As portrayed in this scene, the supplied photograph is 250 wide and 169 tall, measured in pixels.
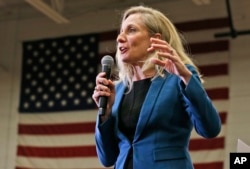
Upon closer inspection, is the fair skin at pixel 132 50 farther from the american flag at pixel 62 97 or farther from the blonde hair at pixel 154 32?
the american flag at pixel 62 97

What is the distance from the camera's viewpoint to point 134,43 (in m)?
1.71

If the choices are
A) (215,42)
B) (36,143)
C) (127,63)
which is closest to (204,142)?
(215,42)

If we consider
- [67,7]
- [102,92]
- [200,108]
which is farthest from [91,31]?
[200,108]

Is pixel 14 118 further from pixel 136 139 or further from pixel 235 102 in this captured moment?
pixel 136 139

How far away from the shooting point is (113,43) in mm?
7688

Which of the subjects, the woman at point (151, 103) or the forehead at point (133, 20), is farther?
the forehead at point (133, 20)

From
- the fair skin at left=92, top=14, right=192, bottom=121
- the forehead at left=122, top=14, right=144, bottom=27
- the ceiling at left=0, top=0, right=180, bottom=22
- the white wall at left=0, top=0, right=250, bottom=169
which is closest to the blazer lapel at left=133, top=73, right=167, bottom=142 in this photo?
the fair skin at left=92, top=14, right=192, bottom=121

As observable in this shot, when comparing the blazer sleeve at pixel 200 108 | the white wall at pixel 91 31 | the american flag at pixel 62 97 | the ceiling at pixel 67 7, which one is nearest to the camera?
the blazer sleeve at pixel 200 108

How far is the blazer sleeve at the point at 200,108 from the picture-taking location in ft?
4.83

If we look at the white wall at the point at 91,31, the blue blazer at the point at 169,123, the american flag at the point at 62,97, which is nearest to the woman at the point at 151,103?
the blue blazer at the point at 169,123

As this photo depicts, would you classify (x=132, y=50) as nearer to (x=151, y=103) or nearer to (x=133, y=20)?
(x=133, y=20)

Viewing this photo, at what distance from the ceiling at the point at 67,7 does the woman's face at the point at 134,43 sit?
5.60 meters

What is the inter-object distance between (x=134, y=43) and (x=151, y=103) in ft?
0.82

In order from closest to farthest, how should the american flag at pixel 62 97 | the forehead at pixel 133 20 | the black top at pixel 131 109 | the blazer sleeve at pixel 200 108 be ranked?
1. the blazer sleeve at pixel 200 108
2. the black top at pixel 131 109
3. the forehead at pixel 133 20
4. the american flag at pixel 62 97
